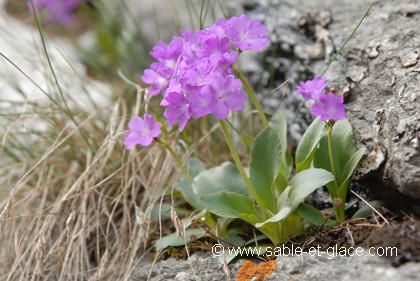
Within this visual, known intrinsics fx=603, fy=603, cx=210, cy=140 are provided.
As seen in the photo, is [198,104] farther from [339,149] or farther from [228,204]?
[339,149]

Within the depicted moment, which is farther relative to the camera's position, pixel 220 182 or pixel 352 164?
pixel 220 182

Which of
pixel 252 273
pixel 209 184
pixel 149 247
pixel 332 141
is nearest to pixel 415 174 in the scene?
pixel 332 141

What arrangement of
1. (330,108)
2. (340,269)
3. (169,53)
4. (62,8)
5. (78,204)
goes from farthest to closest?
(62,8)
(78,204)
(169,53)
(330,108)
(340,269)

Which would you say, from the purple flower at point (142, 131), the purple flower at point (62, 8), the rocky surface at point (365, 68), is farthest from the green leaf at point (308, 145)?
the purple flower at point (62, 8)

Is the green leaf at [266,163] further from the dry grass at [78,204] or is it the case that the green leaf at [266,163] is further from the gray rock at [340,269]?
the dry grass at [78,204]

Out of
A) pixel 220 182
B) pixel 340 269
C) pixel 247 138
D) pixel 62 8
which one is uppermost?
pixel 62 8

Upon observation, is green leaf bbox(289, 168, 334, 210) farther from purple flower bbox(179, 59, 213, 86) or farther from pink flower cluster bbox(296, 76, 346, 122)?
purple flower bbox(179, 59, 213, 86)

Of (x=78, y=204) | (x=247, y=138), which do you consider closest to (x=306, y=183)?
(x=247, y=138)
